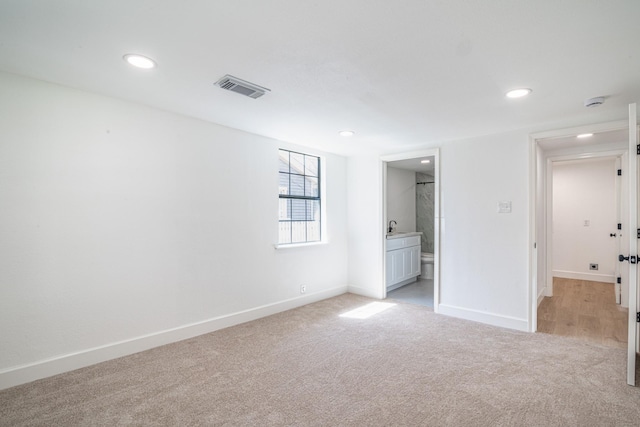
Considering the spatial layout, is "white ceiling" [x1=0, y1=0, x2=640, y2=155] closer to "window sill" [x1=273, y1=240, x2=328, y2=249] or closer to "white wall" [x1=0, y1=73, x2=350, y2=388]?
"white wall" [x1=0, y1=73, x2=350, y2=388]

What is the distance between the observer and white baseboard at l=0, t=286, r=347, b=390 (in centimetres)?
234

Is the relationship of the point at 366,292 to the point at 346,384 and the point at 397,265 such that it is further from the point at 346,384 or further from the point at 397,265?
the point at 346,384

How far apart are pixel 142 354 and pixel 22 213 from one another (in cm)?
152

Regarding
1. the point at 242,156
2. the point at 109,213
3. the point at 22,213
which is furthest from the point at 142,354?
the point at 242,156

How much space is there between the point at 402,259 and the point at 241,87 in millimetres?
4099

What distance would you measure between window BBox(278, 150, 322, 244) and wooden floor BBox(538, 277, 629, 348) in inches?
123

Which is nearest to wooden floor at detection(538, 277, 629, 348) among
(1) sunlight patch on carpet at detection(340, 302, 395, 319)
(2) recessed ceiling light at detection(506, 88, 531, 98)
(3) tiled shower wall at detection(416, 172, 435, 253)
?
(1) sunlight patch on carpet at detection(340, 302, 395, 319)

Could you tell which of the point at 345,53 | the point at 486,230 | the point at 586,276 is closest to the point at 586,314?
the point at 486,230

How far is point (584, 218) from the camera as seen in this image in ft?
19.0

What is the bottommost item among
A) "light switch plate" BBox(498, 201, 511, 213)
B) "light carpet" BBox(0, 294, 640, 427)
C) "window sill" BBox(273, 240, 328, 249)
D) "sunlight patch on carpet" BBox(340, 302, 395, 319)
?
"sunlight patch on carpet" BBox(340, 302, 395, 319)

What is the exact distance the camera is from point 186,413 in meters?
2.03

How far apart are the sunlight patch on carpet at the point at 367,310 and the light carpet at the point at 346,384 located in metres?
0.61

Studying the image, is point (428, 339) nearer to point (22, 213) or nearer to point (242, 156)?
point (242, 156)

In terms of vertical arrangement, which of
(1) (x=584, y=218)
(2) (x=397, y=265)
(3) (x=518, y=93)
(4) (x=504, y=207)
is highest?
(3) (x=518, y=93)
